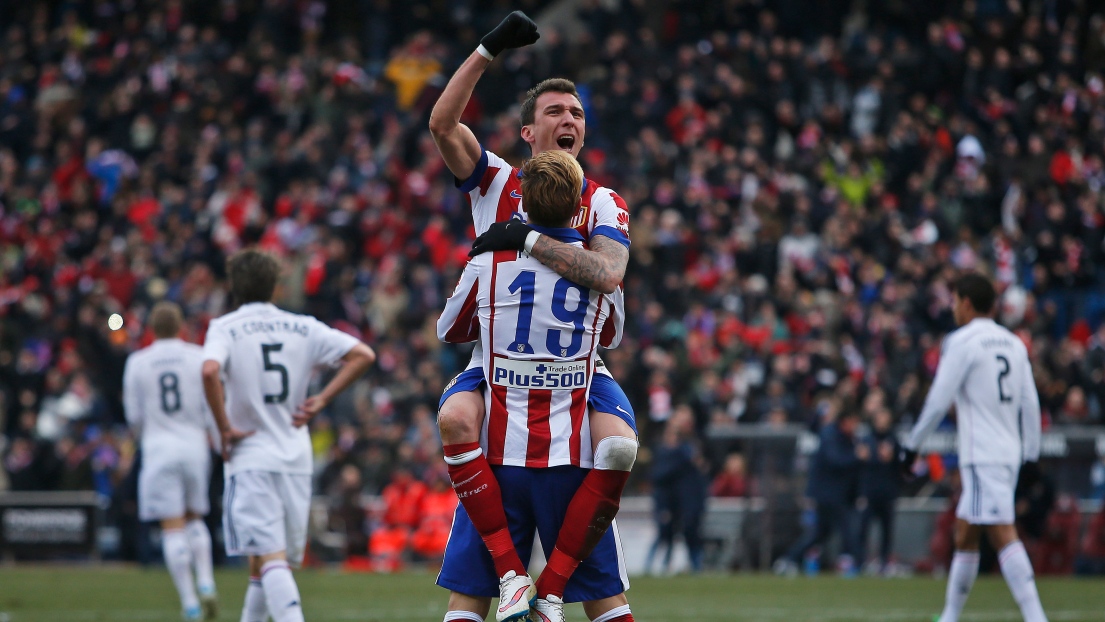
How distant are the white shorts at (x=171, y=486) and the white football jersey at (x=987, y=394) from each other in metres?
5.95

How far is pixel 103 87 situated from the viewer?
28.8 m

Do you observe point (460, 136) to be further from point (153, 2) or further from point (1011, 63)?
point (153, 2)

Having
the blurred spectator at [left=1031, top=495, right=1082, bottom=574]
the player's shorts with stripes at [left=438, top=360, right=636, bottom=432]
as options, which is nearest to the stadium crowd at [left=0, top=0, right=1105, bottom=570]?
the blurred spectator at [left=1031, top=495, right=1082, bottom=574]

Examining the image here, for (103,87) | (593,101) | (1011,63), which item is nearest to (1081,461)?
(1011,63)

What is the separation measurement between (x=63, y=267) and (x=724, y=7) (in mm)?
13268

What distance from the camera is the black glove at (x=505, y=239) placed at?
17.5ft

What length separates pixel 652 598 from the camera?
44.4 ft

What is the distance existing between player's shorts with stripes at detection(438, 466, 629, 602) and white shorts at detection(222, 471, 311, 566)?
7.50 ft

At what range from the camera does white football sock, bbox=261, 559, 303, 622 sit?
729 centimetres

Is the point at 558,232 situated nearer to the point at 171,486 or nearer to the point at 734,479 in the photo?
the point at 171,486

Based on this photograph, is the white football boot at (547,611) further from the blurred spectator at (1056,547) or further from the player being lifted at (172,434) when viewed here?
the blurred spectator at (1056,547)

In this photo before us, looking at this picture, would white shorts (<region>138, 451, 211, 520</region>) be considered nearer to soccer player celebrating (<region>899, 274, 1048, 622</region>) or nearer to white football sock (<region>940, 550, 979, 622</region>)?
soccer player celebrating (<region>899, 274, 1048, 622</region>)

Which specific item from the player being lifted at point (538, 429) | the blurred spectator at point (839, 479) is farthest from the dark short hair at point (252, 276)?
the blurred spectator at point (839, 479)

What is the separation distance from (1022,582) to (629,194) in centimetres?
1406
